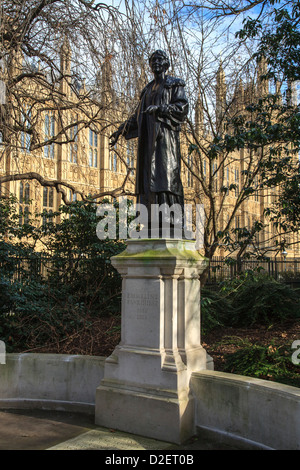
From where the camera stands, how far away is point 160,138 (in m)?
5.36

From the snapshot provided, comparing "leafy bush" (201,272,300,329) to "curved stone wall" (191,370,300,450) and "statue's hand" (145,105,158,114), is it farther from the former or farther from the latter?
"statue's hand" (145,105,158,114)

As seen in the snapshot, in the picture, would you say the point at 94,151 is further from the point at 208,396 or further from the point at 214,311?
the point at 208,396

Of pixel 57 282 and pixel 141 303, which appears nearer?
pixel 141 303

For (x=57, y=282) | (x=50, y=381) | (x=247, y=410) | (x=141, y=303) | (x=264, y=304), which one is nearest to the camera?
(x=247, y=410)

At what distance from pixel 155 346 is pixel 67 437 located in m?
1.36

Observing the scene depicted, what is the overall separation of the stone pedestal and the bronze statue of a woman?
65 centimetres

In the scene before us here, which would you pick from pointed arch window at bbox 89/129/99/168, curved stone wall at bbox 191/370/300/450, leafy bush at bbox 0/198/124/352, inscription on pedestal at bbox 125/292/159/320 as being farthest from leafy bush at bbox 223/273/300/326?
pointed arch window at bbox 89/129/99/168

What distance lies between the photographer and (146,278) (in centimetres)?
502

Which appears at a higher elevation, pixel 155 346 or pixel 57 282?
pixel 57 282

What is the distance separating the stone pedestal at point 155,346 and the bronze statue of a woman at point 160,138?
0.65 metres

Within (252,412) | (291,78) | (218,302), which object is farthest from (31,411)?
(291,78)

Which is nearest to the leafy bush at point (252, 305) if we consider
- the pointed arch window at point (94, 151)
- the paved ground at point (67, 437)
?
the paved ground at point (67, 437)

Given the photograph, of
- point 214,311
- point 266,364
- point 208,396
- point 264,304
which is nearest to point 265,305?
point 264,304

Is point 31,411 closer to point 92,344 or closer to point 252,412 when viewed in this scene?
point 92,344
